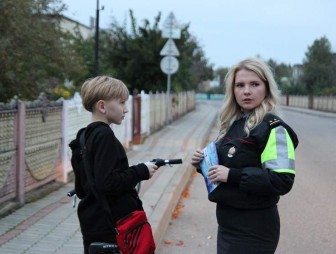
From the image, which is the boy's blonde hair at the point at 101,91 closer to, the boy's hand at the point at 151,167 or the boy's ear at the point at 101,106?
the boy's ear at the point at 101,106

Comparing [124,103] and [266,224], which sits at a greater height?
[124,103]

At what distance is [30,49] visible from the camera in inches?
370

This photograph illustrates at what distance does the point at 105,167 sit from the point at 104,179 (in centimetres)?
6

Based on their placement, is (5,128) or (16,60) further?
(16,60)

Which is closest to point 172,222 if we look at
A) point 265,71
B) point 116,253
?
point 116,253

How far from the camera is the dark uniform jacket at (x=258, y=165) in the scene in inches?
96.8

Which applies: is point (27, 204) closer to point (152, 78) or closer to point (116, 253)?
point (116, 253)

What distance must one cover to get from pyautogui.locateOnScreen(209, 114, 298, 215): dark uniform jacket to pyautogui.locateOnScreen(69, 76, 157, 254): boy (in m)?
0.48

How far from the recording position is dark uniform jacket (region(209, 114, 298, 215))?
2.46m

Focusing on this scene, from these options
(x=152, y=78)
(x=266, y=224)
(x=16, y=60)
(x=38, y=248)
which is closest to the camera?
(x=266, y=224)

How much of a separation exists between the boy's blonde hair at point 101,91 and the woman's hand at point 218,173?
0.68 m

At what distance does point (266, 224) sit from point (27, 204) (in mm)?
4469

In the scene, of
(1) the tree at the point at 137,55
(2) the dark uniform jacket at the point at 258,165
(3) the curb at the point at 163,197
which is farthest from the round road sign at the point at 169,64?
(2) the dark uniform jacket at the point at 258,165

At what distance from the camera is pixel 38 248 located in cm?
467
